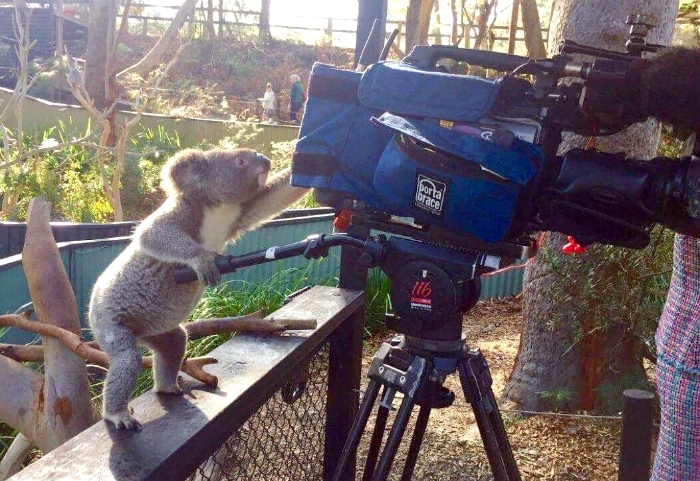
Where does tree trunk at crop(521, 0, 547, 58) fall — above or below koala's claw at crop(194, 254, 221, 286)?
above

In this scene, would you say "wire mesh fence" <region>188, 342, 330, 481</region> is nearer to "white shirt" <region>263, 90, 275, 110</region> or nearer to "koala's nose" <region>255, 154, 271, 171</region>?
"koala's nose" <region>255, 154, 271, 171</region>

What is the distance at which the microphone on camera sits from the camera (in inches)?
39.1

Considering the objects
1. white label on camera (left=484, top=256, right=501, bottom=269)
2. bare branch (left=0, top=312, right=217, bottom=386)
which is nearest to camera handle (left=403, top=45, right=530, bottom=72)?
white label on camera (left=484, top=256, right=501, bottom=269)

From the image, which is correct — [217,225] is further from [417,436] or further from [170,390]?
[417,436]

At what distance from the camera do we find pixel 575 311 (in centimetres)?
288

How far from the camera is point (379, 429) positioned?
63.8 inches

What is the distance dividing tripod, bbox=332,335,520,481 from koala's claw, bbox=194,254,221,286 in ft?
1.42

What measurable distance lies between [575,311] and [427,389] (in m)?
1.60

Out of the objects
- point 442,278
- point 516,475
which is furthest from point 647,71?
point 516,475

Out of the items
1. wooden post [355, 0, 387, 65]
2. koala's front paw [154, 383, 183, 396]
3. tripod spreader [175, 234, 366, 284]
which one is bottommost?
koala's front paw [154, 383, 183, 396]

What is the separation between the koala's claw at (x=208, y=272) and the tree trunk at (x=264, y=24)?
20724mm

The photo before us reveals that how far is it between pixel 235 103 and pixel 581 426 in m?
14.7

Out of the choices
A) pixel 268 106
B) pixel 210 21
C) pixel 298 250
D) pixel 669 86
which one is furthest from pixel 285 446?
pixel 210 21

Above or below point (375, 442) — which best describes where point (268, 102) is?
below
